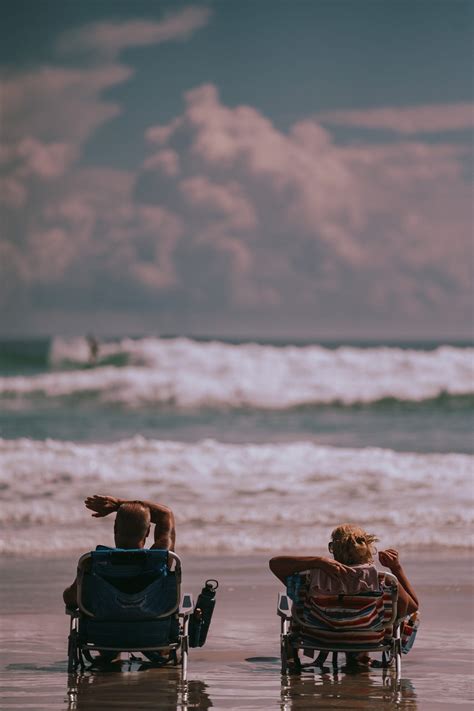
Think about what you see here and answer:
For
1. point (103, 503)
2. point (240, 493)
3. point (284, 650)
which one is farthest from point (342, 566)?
point (240, 493)

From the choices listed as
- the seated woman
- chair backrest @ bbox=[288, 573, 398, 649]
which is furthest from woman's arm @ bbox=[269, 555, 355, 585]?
chair backrest @ bbox=[288, 573, 398, 649]

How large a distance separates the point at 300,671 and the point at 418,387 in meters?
21.8

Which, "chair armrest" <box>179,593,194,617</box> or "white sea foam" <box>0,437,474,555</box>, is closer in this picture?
"chair armrest" <box>179,593,194,617</box>

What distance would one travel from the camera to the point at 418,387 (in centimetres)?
2694

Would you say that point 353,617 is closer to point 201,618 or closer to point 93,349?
point 201,618

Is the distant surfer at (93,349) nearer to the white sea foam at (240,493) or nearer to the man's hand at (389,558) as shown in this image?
the white sea foam at (240,493)

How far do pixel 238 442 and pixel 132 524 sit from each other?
14.6m

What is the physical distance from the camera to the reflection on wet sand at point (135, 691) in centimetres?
488

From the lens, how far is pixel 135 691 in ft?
16.7

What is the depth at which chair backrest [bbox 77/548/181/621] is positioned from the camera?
5.21 metres

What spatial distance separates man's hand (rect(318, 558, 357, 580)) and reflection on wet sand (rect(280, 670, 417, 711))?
50 centimetres

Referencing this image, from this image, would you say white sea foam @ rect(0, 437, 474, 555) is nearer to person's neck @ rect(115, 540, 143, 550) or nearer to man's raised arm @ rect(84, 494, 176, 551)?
man's raised arm @ rect(84, 494, 176, 551)

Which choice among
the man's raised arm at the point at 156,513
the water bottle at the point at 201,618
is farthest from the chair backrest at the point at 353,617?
the man's raised arm at the point at 156,513

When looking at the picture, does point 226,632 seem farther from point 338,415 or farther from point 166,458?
point 338,415
